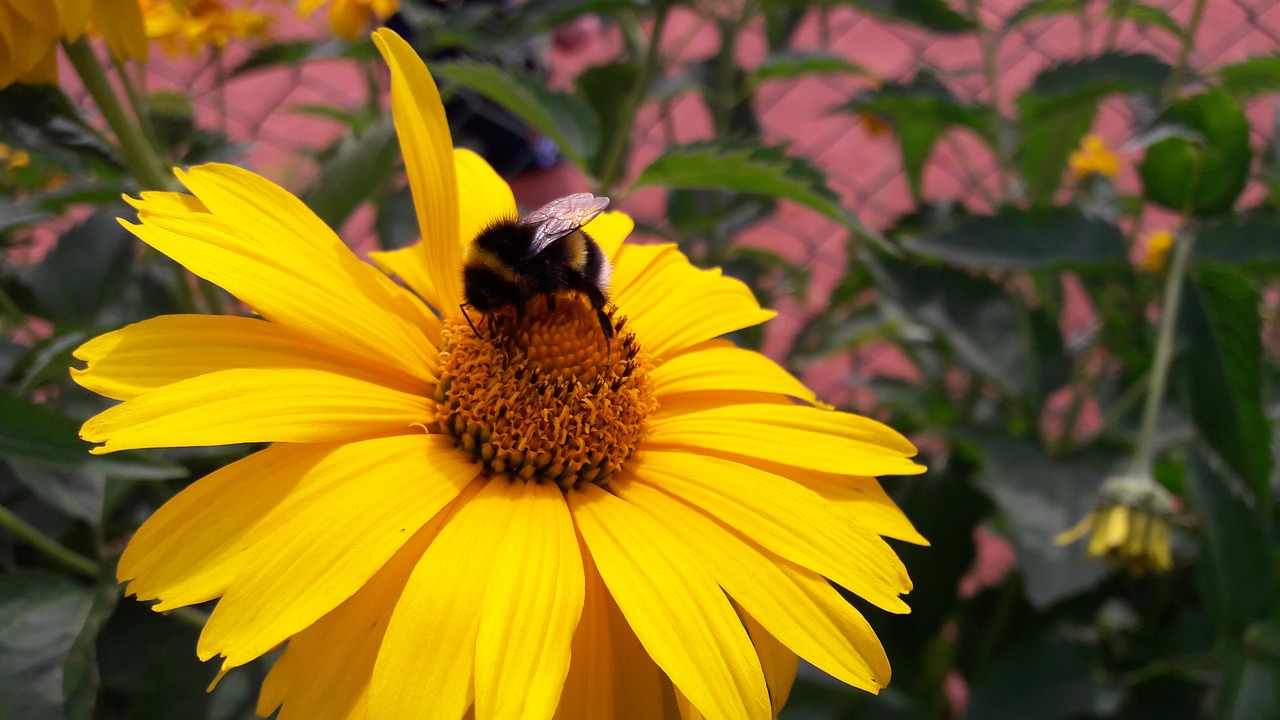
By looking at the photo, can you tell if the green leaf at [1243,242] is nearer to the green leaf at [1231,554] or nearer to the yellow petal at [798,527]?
the green leaf at [1231,554]

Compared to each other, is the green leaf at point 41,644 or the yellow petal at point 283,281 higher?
the yellow petal at point 283,281

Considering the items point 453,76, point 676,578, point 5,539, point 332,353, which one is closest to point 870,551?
point 676,578

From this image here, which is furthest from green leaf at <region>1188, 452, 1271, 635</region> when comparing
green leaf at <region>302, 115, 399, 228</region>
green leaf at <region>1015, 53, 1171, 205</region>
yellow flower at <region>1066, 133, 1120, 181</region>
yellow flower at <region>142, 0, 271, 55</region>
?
yellow flower at <region>142, 0, 271, 55</region>

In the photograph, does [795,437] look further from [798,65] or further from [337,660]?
[798,65]

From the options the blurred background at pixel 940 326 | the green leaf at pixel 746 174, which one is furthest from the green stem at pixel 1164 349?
the green leaf at pixel 746 174

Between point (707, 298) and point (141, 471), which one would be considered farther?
point (707, 298)

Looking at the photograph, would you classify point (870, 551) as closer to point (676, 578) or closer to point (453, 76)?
point (676, 578)
